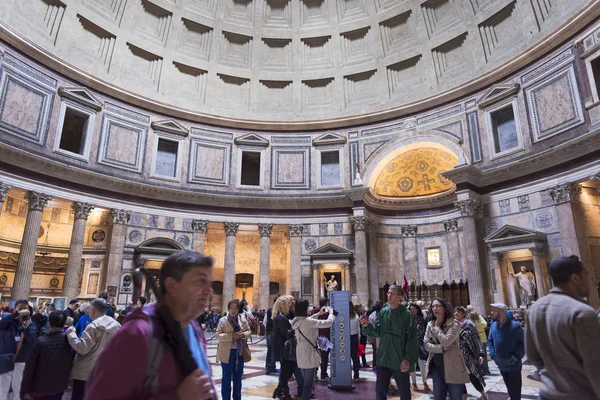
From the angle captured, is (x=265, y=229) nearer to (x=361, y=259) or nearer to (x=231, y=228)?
(x=231, y=228)

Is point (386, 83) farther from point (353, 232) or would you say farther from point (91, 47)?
point (91, 47)

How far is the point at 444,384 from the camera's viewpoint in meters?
5.02

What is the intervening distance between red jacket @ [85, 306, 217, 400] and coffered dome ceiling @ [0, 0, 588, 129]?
68.7 feet

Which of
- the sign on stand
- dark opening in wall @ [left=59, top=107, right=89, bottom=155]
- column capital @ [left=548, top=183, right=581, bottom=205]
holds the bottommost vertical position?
the sign on stand

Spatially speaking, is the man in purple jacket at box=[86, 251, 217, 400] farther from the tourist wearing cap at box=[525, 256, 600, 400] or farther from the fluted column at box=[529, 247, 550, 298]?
the fluted column at box=[529, 247, 550, 298]

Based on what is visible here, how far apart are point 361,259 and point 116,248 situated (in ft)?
39.8

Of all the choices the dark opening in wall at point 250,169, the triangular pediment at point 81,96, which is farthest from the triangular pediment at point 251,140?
the triangular pediment at point 81,96

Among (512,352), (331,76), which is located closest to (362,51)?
(331,76)

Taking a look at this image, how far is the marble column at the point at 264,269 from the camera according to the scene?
2098 cm

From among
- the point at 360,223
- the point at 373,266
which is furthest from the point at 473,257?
the point at 360,223

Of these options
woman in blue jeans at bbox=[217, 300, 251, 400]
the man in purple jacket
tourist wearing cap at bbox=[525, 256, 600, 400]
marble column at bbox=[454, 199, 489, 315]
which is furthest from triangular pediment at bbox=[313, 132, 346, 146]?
the man in purple jacket

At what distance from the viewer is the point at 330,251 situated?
21047mm

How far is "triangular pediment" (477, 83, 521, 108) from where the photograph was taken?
1816 centimetres

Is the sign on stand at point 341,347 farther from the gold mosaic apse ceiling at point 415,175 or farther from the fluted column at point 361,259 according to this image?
the gold mosaic apse ceiling at point 415,175
